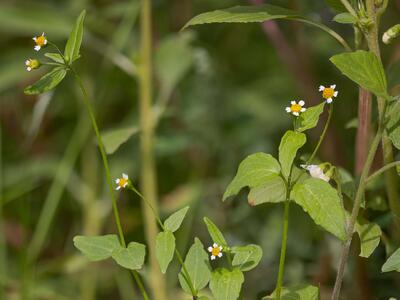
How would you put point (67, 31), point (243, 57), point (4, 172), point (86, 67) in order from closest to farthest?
point (67, 31) < point (86, 67) < point (4, 172) < point (243, 57)

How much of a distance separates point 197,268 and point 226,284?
0.23ft

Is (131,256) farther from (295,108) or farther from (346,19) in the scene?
(346,19)

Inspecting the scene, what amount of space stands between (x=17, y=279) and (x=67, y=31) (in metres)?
0.53

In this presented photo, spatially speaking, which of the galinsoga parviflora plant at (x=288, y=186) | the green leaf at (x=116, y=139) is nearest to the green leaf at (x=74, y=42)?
the galinsoga parviflora plant at (x=288, y=186)

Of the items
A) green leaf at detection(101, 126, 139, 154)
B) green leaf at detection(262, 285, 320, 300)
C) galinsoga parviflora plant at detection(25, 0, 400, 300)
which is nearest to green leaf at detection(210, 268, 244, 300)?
galinsoga parviflora plant at detection(25, 0, 400, 300)

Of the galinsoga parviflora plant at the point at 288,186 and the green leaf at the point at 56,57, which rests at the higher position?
the green leaf at the point at 56,57

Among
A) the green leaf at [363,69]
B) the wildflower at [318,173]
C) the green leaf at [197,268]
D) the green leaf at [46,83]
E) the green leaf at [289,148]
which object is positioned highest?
the green leaf at [46,83]

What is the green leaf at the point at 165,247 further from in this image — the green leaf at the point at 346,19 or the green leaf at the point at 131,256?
the green leaf at the point at 346,19

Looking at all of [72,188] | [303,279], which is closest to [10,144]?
[72,188]

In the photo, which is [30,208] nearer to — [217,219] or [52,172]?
[52,172]

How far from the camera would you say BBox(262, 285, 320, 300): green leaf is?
3.00 feet

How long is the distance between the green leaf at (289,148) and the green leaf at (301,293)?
6.6 inches

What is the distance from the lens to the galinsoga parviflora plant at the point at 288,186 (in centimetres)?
81

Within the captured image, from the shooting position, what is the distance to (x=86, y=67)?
5.79 feet
